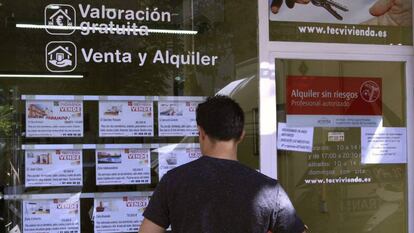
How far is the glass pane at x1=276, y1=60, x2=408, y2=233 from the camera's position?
14.9ft

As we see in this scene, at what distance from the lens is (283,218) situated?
2.29 metres

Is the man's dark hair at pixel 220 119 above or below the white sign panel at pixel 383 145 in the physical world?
above

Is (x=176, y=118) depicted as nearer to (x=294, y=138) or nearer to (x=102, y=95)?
(x=102, y=95)

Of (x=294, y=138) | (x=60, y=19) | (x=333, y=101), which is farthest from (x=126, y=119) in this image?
(x=333, y=101)

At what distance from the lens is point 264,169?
14.3ft

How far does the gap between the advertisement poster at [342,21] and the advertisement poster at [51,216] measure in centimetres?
204

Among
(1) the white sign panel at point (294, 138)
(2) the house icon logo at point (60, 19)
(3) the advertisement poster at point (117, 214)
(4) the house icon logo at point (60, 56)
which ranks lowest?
(3) the advertisement poster at point (117, 214)

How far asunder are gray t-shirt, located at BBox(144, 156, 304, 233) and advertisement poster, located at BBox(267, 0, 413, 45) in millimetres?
2384

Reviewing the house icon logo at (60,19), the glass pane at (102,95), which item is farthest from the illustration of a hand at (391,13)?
the house icon logo at (60,19)

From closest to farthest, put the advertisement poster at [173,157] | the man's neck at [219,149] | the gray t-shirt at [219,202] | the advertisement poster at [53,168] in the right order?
the gray t-shirt at [219,202] < the man's neck at [219,149] < the advertisement poster at [53,168] < the advertisement poster at [173,157]

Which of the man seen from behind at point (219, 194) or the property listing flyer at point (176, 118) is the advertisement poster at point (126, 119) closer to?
the property listing flyer at point (176, 118)

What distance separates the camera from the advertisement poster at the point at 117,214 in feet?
13.6

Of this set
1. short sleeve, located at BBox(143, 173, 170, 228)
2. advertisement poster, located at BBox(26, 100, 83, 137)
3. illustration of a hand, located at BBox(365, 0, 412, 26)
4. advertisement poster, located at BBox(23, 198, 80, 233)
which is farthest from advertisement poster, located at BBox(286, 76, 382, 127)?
short sleeve, located at BBox(143, 173, 170, 228)

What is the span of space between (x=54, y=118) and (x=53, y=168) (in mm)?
364
